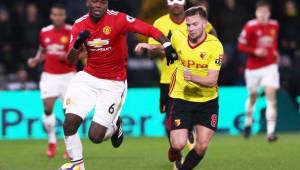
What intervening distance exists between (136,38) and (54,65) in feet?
21.9

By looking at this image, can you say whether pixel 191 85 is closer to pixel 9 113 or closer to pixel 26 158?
pixel 26 158

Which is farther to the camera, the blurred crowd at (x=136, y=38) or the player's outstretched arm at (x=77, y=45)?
the blurred crowd at (x=136, y=38)

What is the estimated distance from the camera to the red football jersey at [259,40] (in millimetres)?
18047

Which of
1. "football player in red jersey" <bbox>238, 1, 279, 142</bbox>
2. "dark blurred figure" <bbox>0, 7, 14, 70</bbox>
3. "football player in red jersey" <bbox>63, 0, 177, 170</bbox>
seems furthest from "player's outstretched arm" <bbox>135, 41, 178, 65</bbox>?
"dark blurred figure" <bbox>0, 7, 14, 70</bbox>

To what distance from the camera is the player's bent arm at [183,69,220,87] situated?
10.7 m

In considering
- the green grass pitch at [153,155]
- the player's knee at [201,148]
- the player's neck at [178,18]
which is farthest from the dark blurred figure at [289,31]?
the player's knee at [201,148]

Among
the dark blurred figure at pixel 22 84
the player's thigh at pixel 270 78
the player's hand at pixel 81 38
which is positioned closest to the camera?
the player's hand at pixel 81 38

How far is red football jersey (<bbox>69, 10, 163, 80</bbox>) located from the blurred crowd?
839 centimetres

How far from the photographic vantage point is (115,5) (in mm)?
21016

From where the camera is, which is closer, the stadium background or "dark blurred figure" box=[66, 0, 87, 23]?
the stadium background

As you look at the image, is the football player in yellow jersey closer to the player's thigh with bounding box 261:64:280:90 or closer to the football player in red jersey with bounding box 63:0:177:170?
the football player in red jersey with bounding box 63:0:177:170

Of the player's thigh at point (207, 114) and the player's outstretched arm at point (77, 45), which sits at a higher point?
the player's outstretched arm at point (77, 45)

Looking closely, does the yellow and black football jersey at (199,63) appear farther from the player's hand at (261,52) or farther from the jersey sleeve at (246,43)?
the jersey sleeve at (246,43)

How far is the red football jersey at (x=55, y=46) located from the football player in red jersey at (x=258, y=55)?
4221 mm
